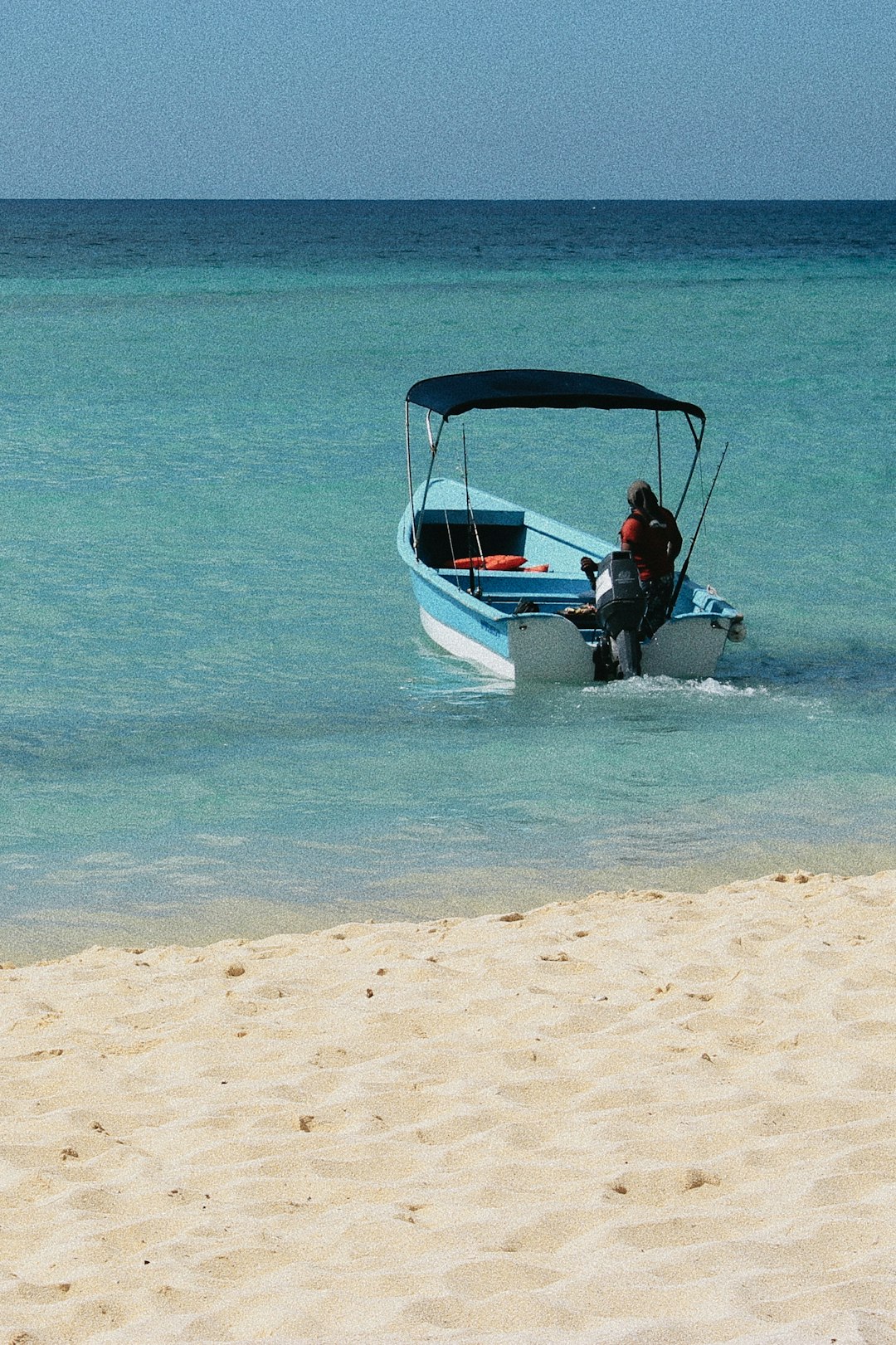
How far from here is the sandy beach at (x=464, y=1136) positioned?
141 inches

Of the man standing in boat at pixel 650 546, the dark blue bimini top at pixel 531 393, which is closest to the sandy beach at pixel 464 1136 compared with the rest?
the man standing in boat at pixel 650 546

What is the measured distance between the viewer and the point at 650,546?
39.3 feet

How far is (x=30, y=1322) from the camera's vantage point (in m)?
3.55

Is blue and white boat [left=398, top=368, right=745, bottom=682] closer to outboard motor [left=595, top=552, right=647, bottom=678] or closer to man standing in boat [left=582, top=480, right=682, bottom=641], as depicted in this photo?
outboard motor [left=595, top=552, right=647, bottom=678]

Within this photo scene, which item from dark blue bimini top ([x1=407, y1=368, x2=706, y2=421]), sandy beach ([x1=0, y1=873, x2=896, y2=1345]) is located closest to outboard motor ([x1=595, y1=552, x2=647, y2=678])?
dark blue bimini top ([x1=407, y1=368, x2=706, y2=421])

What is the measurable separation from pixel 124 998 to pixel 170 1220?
6.51 feet

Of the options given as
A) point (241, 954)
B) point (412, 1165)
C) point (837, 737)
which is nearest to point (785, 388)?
point (837, 737)

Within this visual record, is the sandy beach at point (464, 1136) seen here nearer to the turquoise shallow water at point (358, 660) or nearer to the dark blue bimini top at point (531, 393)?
the turquoise shallow water at point (358, 660)

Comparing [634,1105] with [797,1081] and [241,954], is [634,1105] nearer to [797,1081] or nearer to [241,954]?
[797,1081]

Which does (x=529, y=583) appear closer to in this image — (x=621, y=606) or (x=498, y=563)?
(x=498, y=563)

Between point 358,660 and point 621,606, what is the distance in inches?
107

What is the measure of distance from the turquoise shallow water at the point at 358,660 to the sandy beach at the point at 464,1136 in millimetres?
1501

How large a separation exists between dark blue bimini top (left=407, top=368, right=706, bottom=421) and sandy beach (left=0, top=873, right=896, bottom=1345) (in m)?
6.56

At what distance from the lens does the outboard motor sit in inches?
452
